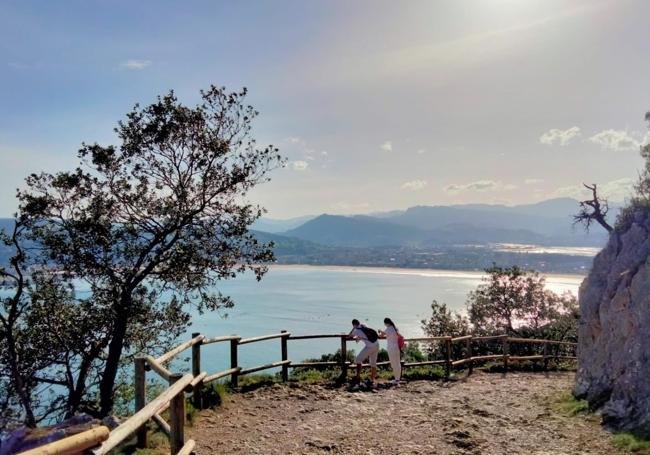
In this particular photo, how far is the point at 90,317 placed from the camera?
1352 centimetres

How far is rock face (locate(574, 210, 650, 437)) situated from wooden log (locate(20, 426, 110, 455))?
25.7ft

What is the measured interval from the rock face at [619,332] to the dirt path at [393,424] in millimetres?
699

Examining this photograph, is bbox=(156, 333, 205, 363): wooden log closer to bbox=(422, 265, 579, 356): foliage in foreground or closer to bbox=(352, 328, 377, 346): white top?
bbox=(352, 328, 377, 346): white top

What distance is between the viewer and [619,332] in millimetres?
9852

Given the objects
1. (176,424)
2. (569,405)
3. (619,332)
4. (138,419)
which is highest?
(138,419)

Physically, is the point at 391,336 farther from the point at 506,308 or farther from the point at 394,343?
the point at 506,308

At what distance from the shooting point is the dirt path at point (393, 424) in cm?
754

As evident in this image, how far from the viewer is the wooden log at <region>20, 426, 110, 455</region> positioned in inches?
104

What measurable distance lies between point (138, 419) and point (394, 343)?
9.03 meters

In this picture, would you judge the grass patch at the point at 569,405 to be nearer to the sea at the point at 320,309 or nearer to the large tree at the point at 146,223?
the large tree at the point at 146,223

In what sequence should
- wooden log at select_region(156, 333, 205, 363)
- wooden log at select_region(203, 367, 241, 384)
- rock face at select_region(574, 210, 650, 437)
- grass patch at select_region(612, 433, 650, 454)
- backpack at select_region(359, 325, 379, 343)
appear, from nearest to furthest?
grass patch at select_region(612, 433, 650, 454), wooden log at select_region(156, 333, 205, 363), rock face at select_region(574, 210, 650, 437), wooden log at select_region(203, 367, 241, 384), backpack at select_region(359, 325, 379, 343)

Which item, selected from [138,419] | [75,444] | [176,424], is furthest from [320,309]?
[75,444]

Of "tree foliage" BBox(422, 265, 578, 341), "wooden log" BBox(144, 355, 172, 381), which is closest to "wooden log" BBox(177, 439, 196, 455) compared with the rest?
"wooden log" BBox(144, 355, 172, 381)

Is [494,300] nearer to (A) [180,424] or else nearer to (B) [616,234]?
(B) [616,234]
